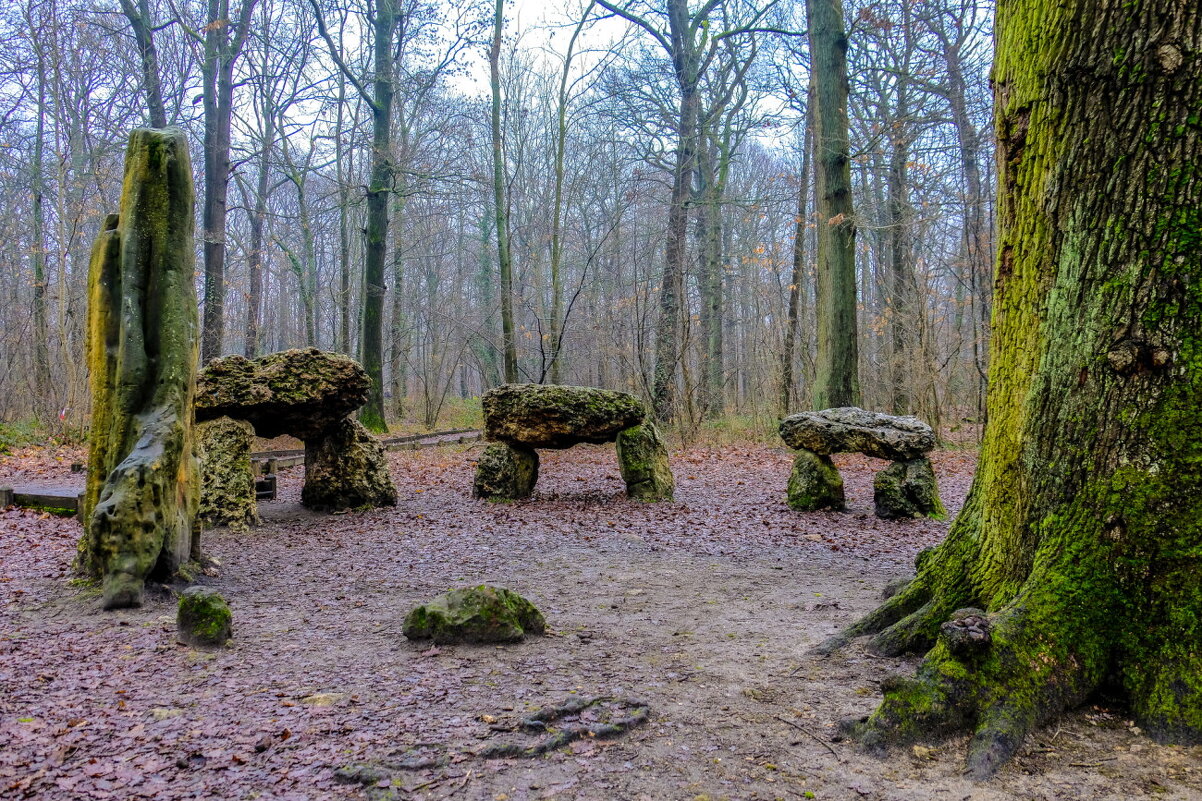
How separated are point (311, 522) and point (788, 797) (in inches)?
267

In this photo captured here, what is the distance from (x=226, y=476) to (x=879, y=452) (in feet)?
22.5

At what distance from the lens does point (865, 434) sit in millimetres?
7801

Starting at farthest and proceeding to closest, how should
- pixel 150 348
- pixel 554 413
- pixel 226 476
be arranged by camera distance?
pixel 554 413
pixel 226 476
pixel 150 348

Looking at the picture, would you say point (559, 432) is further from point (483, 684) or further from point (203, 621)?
point (483, 684)

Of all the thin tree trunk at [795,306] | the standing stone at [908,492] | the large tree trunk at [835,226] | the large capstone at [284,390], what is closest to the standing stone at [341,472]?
the large capstone at [284,390]

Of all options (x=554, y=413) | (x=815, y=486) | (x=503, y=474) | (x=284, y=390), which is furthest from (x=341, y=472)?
(x=815, y=486)

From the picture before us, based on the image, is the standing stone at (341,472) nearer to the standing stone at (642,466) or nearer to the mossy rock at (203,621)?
the standing stone at (642,466)

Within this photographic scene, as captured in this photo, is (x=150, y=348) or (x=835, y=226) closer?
(x=150, y=348)

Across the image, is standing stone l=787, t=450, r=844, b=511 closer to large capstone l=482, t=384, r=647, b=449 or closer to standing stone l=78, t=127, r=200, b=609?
large capstone l=482, t=384, r=647, b=449

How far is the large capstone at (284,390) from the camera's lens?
7477mm

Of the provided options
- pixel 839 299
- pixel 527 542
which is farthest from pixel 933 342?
pixel 527 542

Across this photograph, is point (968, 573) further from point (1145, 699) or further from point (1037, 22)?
point (1037, 22)

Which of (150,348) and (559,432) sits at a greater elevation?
(150,348)

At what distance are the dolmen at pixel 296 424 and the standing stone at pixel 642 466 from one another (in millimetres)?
2871
